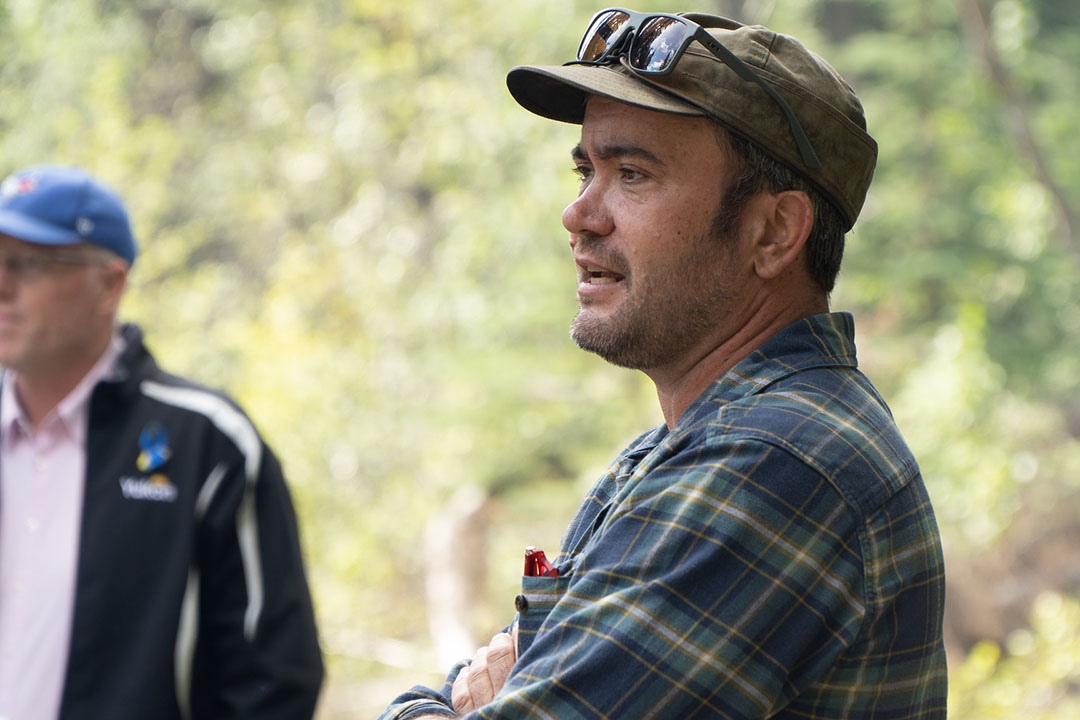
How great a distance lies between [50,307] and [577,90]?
1491 mm

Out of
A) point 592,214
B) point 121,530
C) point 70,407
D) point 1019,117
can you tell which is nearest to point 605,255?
point 592,214

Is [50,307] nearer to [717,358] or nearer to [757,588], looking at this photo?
[717,358]

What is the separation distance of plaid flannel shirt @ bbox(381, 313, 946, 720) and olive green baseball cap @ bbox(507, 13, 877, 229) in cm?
34

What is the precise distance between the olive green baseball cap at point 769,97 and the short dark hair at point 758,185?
14 millimetres

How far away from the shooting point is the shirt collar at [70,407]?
2520 millimetres

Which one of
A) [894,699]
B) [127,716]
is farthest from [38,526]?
[894,699]

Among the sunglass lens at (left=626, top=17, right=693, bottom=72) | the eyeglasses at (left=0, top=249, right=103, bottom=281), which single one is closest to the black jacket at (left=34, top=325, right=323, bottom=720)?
the eyeglasses at (left=0, top=249, right=103, bottom=281)

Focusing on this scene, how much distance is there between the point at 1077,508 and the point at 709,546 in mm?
8156

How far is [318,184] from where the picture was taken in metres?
11.6

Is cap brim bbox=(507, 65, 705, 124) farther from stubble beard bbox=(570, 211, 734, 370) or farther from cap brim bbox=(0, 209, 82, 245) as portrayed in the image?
cap brim bbox=(0, 209, 82, 245)

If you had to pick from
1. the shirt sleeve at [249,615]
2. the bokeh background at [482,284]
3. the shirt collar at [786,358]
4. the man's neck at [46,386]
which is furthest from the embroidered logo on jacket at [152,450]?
the bokeh background at [482,284]

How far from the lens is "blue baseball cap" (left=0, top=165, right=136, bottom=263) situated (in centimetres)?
260

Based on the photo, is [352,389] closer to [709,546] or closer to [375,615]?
[375,615]

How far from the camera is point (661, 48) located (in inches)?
57.7
